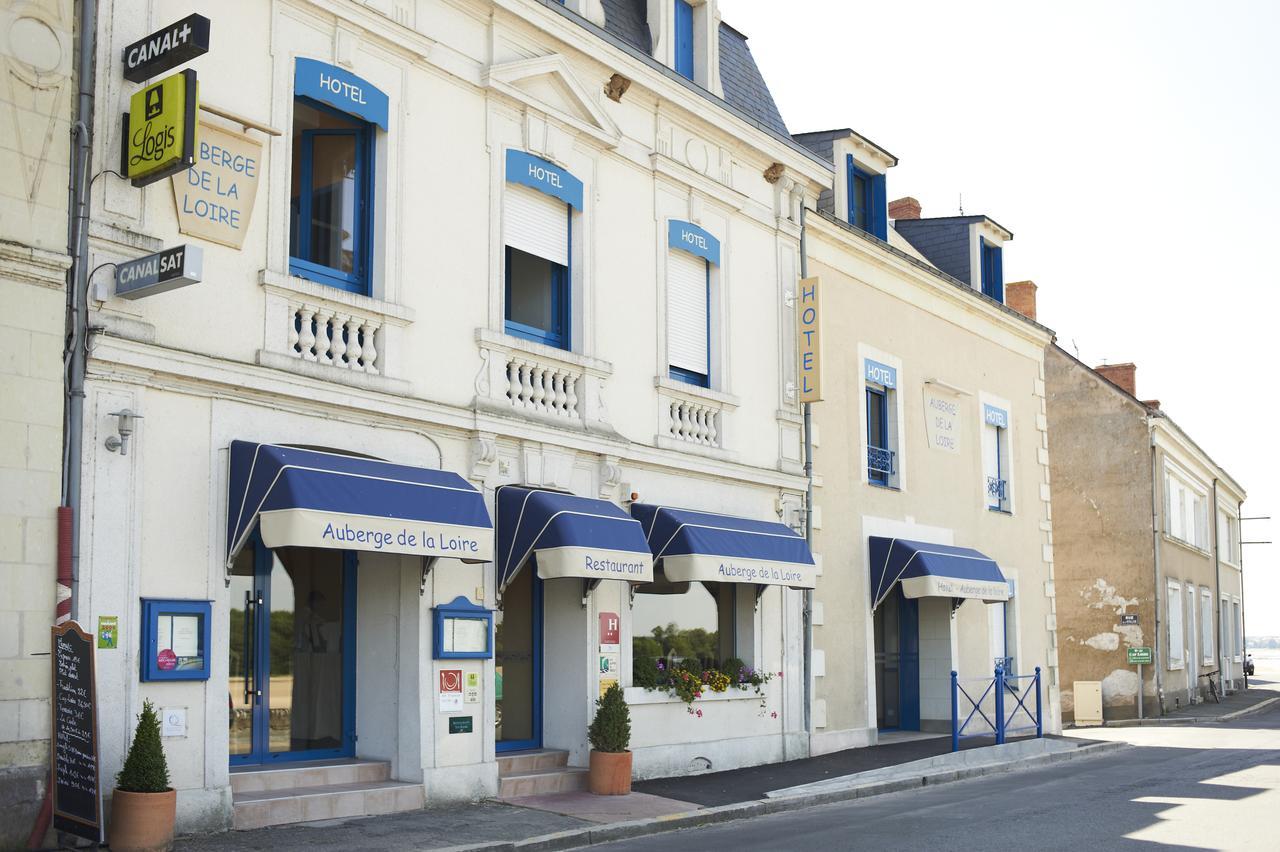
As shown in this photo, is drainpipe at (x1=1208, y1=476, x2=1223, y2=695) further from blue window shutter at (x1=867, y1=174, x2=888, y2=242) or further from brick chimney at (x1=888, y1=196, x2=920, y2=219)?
blue window shutter at (x1=867, y1=174, x2=888, y2=242)

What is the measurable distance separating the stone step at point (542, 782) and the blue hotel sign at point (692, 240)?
5.80 meters

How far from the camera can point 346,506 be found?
9.91 m

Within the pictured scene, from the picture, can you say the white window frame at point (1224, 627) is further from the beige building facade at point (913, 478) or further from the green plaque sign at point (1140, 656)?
the beige building facade at point (913, 478)

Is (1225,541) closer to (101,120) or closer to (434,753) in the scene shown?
(434,753)

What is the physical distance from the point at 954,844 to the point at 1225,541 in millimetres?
38093

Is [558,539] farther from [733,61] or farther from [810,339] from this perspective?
[733,61]

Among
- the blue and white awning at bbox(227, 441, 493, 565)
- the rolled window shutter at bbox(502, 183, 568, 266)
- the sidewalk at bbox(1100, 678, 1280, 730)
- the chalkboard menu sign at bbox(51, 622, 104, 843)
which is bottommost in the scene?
the sidewalk at bbox(1100, 678, 1280, 730)

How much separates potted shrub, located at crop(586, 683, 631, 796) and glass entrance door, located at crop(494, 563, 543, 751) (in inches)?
31.0

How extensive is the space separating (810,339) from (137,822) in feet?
34.0

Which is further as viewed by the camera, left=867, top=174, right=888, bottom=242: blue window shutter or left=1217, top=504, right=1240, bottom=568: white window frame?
left=1217, top=504, right=1240, bottom=568: white window frame

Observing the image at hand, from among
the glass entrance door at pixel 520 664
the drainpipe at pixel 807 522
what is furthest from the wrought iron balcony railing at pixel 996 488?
the glass entrance door at pixel 520 664

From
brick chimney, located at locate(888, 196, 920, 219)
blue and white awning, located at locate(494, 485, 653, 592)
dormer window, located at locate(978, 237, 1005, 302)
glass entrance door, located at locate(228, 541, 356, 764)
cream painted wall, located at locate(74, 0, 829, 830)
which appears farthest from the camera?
brick chimney, located at locate(888, 196, 920, 219)

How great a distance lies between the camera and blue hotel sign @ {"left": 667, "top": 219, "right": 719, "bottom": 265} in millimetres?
14961

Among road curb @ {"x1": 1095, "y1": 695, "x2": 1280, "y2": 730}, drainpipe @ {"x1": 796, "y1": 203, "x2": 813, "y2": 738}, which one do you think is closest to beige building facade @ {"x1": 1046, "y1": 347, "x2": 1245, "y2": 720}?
road curb @ {"x1": 1095, "y1": 695, "x2": 1280, "y2": 730}
